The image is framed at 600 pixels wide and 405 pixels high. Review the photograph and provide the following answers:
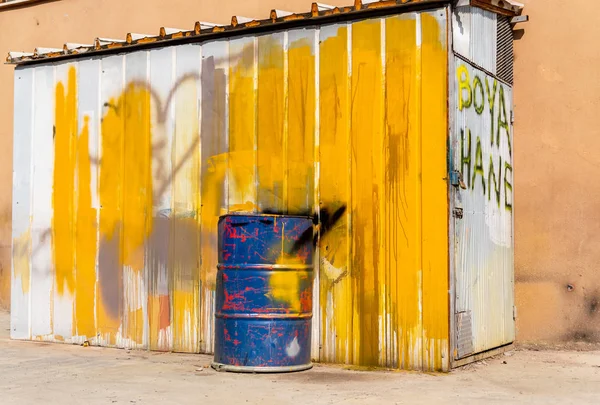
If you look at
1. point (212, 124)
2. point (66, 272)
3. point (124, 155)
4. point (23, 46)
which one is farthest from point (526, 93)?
point (23, 46)

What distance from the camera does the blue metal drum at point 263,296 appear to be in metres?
7.36

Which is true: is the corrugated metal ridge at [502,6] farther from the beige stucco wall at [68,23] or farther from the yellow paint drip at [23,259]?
the yellow paint drip at [23,259]

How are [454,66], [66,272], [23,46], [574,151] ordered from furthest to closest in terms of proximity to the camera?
[23,46] → [66,272] → [574,151] → [454,66]

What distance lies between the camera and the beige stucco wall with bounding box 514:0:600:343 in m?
8.70

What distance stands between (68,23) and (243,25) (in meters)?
4.97

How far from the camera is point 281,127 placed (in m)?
8.23

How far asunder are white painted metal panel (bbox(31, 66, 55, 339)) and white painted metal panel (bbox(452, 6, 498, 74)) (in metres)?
4.36

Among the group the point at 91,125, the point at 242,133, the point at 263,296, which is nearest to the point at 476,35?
the point at 242,133

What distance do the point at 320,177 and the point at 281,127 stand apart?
607 mm

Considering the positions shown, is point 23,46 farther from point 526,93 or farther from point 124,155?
point 526,93

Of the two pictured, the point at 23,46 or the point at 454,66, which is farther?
the point at 23,46

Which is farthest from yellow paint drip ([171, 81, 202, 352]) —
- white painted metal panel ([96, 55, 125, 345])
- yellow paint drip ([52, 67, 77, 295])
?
yellow paint drip ([52, 67, 77, 295])

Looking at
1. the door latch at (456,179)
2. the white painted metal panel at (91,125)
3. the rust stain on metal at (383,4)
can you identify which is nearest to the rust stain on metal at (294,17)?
the rust stain on metal at (383,4)

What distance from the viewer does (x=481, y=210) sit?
8.16 metres
